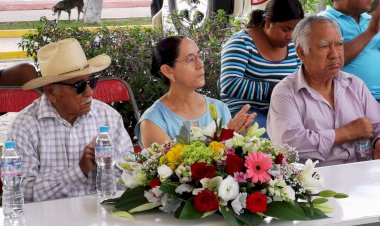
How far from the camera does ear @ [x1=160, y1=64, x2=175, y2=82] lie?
4160 millimetres

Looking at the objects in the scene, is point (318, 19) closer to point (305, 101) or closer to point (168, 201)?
point (305, 101)

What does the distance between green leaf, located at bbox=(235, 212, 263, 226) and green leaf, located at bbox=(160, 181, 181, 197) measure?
0.24 m

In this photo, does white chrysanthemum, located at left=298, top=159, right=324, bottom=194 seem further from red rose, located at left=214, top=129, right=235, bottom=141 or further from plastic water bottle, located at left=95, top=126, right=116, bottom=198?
plastic water bottle, located at left=95, top=126, right=116, bottom=198

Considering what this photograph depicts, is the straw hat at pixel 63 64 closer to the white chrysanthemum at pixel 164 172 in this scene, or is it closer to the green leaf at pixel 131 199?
the green leaf at pixel 131 199

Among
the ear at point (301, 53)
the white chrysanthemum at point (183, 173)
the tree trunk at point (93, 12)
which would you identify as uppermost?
the tree trunk at point (93, 12)

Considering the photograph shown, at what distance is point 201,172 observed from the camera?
2934 millimetres

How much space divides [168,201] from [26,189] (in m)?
0.88

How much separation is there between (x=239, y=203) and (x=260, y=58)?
215cm

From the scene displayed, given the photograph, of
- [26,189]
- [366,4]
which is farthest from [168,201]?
[366,4]

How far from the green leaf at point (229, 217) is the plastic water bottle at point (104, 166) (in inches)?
23.6

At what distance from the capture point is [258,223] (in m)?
2.86

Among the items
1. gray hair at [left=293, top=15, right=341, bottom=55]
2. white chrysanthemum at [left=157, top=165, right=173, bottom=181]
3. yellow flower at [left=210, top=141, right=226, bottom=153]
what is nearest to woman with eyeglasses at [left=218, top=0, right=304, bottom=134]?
gray hair at [left=293, top=15, right=341, bottom=55]

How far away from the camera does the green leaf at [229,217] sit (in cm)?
285

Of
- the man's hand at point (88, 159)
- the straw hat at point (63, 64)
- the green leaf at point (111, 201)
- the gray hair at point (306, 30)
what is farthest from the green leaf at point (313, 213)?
the gray hair at point (306, 30)
